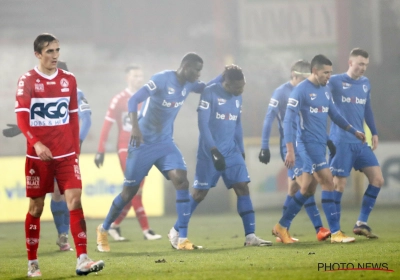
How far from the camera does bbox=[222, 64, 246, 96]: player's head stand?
343 inches

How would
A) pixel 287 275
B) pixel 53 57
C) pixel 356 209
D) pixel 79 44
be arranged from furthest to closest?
pixel 79 44
pixel 356 209
pixel 53 57
pixel 287 275

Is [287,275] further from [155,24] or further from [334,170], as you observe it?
[155,24]

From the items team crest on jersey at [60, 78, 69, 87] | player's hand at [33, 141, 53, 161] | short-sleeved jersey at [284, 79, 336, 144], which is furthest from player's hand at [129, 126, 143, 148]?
player's hand at [33, 141, 53, 161]

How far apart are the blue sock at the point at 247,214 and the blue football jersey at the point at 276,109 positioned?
0.89 meters

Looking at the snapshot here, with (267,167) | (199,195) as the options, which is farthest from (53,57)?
(267,167)

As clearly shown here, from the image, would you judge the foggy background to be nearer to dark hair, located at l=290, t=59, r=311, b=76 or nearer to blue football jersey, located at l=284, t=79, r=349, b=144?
dark hair, located at l=290, t=59, r=311, b=76

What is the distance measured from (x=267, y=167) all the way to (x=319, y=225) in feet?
20.4

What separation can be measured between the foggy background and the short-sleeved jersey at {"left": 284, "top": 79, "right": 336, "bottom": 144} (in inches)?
294

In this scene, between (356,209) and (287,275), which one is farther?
(356,209)

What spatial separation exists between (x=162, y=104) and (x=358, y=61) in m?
2.36

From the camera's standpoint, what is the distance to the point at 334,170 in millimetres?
9383

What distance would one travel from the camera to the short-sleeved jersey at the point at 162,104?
345 inches

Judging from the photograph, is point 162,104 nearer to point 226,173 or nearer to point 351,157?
point 226,173

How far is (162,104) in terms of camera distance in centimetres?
880
